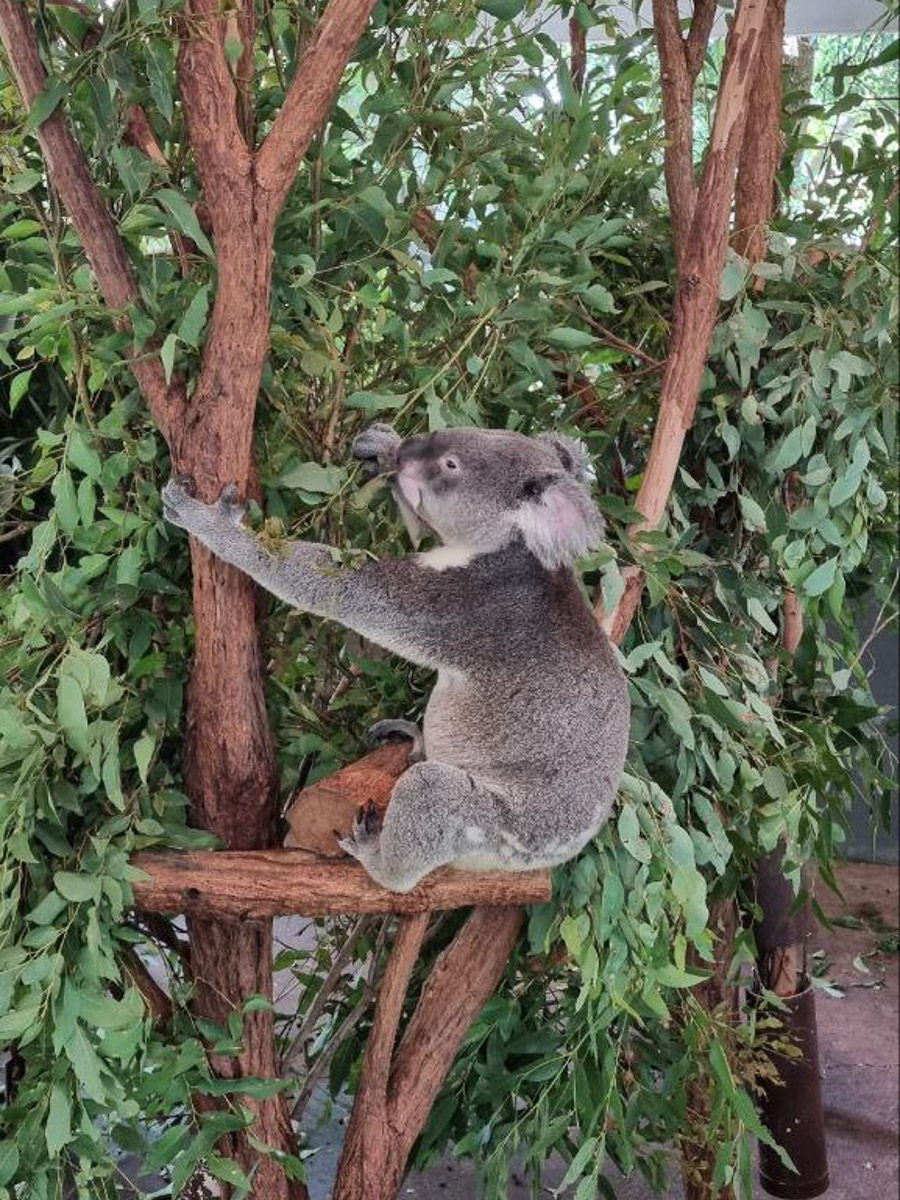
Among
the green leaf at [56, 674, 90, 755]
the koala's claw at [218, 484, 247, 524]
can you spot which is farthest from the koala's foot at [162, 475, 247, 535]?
the green leaf at [56, 674, 90, 755]

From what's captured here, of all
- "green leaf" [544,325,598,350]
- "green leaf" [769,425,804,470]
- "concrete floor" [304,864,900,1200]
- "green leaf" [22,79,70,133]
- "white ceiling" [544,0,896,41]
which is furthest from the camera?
"concrete floor" [304,864,900,1200]

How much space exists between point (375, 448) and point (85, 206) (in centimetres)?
47

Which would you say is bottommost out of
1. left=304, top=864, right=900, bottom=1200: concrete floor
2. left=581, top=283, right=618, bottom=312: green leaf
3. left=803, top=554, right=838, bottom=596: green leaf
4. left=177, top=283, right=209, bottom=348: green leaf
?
left=304, top=864, right=900, bottom=1200: concrete floor

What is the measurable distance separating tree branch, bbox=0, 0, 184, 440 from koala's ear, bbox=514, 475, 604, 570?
0.47 m

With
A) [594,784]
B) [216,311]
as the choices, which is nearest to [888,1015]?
[594,784]

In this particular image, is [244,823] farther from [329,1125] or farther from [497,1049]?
[329,1125]

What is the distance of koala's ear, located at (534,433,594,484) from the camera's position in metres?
1.65

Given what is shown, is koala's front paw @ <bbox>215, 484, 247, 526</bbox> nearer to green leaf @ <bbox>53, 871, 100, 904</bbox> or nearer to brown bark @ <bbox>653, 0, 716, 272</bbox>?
green leaf @ <bbox>53, 871, 100, 904</bbox>

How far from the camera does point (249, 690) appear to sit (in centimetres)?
155

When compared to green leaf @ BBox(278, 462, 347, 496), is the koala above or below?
below

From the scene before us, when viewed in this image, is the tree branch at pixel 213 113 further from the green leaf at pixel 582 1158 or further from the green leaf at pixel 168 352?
the green leaf at pixel 582 1158

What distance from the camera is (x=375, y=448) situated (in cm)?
161

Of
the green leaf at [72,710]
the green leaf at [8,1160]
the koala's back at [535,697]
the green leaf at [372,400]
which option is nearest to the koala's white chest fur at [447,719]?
the koala's back at [535,697]

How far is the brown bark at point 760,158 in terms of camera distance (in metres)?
1.94
